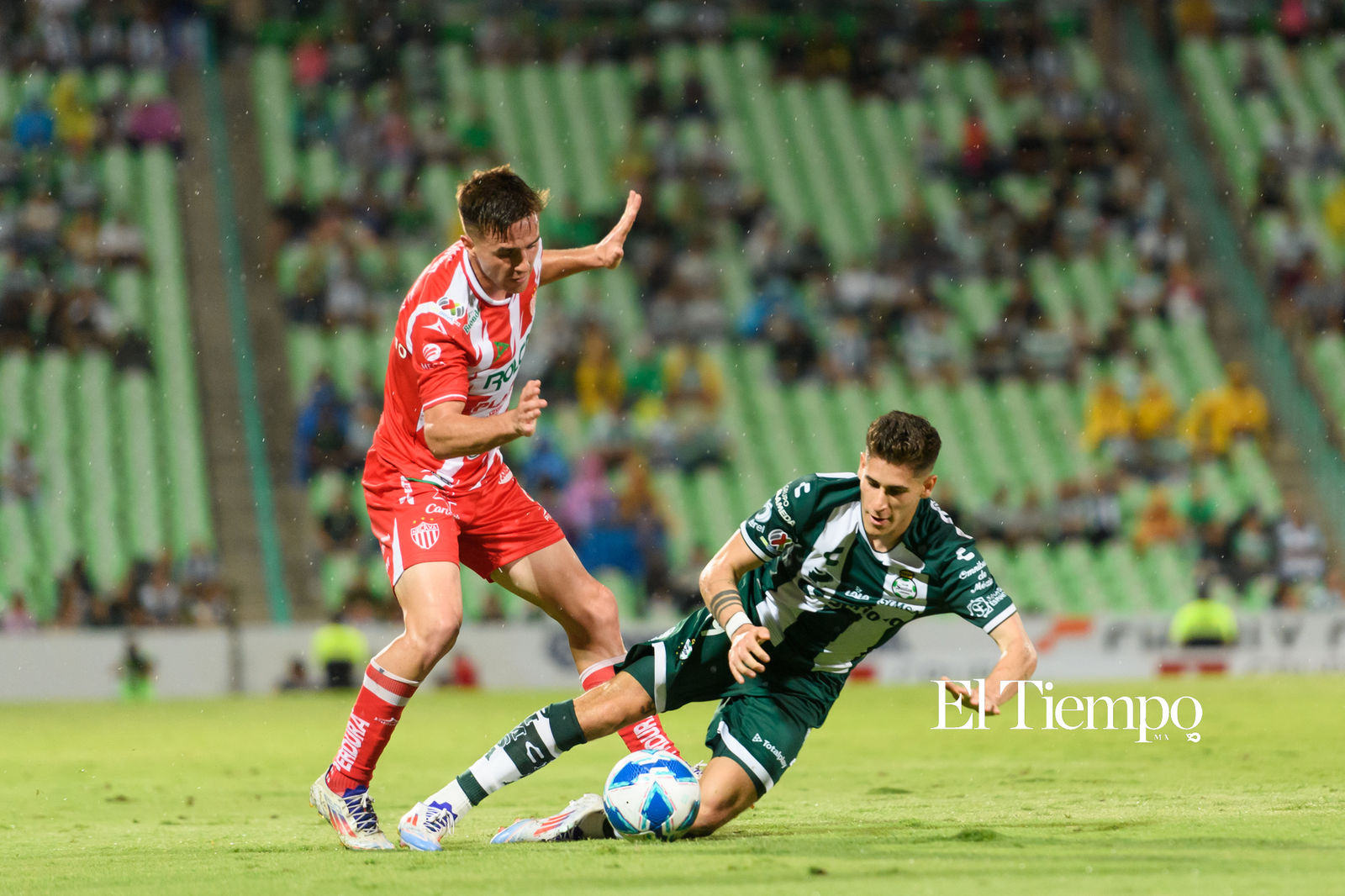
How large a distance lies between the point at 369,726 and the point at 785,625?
5.85ft

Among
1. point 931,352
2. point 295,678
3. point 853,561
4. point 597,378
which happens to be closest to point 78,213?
point 597,378

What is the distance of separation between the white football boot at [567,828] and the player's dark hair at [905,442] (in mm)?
1882

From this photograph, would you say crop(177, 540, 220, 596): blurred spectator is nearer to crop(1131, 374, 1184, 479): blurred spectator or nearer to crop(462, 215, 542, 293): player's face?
crop(1131, 374, 1184, 479): blurred spectator

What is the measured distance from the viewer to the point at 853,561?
7.14 m

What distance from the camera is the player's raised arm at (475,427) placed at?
6602mm

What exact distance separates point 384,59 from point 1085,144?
10.6m

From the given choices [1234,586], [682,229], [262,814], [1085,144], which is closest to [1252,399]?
[1234,586]

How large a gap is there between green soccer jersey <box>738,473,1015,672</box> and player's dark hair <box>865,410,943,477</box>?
38 cm

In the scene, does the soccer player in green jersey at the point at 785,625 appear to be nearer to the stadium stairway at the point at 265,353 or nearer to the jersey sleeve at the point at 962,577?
the jersey sleeve at the point at 962,577

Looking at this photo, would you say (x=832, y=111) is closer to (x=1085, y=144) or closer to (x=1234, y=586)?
(x=1085, y=144)

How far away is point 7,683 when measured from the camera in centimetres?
1839

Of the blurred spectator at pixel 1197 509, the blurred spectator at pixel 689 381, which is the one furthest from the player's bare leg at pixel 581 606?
the blurred spectator at pixel 1197 509

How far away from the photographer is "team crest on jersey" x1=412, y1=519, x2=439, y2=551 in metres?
7.48

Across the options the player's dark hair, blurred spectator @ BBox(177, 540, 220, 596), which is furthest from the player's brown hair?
blurred spectator @ BBox(177, 540, 220, 596)
